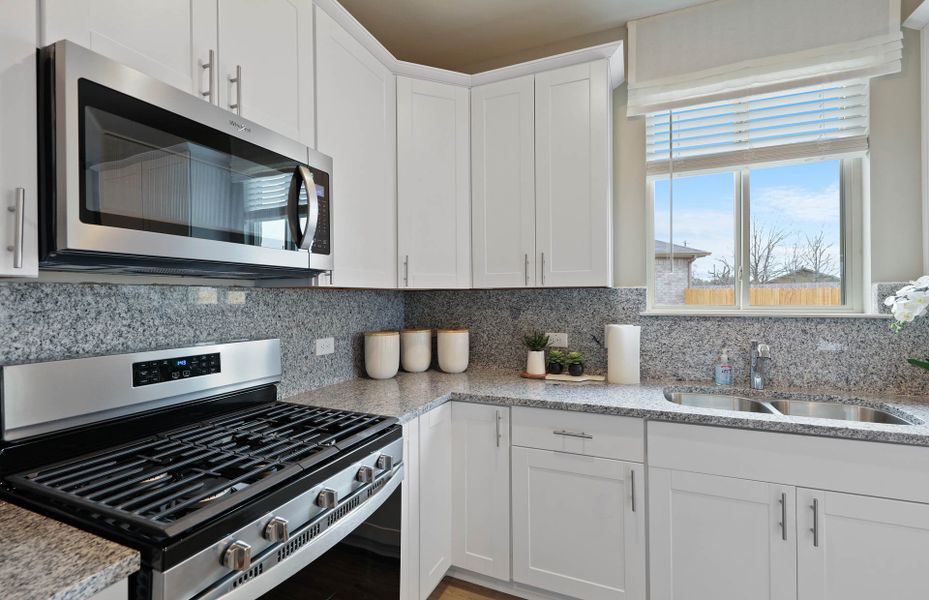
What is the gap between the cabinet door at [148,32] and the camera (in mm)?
937

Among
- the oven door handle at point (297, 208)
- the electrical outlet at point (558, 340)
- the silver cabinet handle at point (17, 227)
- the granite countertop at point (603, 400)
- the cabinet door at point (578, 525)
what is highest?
the oven door handle at point (297, 208)

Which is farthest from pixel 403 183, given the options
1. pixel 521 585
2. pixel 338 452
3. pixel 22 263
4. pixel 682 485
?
pixel 521 585

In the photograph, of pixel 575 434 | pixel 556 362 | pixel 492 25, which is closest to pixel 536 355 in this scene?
pixel 556 362

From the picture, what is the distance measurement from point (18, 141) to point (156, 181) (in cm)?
23

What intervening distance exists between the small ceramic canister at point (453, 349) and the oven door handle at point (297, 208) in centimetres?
116

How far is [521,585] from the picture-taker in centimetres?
192

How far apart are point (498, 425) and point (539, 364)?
0.50 meters

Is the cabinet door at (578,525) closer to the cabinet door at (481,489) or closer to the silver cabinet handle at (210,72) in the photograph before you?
the cabinet door at (481,489)

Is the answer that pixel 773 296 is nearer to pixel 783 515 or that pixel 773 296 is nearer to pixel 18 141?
pixel 783 515

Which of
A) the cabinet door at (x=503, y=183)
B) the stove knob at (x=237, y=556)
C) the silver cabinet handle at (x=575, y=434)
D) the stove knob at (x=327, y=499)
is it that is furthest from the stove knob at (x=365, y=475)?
the cabinet door at (x=503, y=183)

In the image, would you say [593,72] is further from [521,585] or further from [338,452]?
[521,585]

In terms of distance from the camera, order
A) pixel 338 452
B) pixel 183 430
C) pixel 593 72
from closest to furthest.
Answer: pixel 338 452 < pixel 183 430 < pixel 593 72

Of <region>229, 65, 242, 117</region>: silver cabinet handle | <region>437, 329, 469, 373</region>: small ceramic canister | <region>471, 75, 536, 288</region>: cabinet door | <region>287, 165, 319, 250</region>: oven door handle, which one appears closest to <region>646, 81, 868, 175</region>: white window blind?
<region>471, 75, 536, 288</region>: cabinet door

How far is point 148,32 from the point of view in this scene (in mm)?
1090
